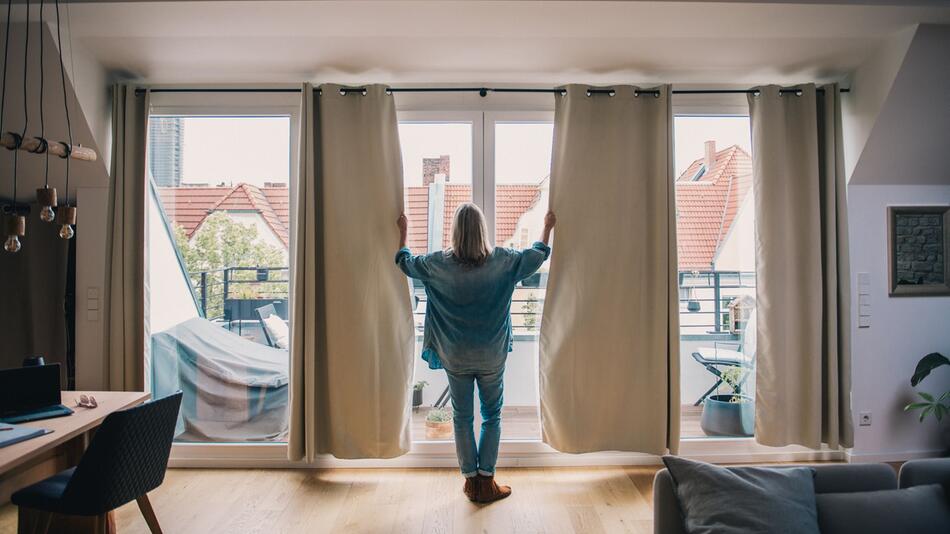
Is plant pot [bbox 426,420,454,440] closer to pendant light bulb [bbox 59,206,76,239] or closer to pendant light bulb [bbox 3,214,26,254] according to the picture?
pendant light bulb [bbox 59,206,76,239]

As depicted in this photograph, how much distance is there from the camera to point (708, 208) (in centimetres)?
324

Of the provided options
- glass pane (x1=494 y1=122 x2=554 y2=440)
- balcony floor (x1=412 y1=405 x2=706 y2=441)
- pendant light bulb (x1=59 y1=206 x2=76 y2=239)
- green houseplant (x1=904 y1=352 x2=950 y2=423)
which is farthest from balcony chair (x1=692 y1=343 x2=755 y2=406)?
pendant light bulb (x1=59 y1=206 x2=76 y2=239)

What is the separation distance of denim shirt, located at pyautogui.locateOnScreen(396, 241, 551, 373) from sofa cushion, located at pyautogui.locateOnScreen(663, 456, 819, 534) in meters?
1.28

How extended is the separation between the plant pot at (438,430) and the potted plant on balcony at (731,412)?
4.90 feet

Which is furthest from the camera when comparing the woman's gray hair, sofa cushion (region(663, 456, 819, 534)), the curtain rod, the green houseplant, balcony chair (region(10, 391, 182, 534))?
the curtain rod

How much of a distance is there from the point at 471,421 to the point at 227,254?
1.70 metres

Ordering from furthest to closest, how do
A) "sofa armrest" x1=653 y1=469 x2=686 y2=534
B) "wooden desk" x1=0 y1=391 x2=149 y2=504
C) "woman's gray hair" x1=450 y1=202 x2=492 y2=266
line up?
"woman's gray hair" x1=450 y1=202 x2=492 y2=266 < "wooden desk" x1=0 y1=391 x2=149 y2=504 < "sofa armrest" x1=653 y1=469 x2=686 y2=534

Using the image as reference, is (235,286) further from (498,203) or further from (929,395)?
(929,395)

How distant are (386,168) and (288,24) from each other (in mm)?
836

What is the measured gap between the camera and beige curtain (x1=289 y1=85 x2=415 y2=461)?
119 inches

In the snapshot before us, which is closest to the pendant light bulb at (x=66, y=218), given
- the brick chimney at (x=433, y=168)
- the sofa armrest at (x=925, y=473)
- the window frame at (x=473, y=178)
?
the window frame at (x=473, y=178)

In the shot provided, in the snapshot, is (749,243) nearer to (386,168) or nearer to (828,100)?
(828,100)

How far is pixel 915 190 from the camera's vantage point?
10.5 ft

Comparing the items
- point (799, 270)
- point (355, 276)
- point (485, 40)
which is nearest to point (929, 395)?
point (799, 270)
